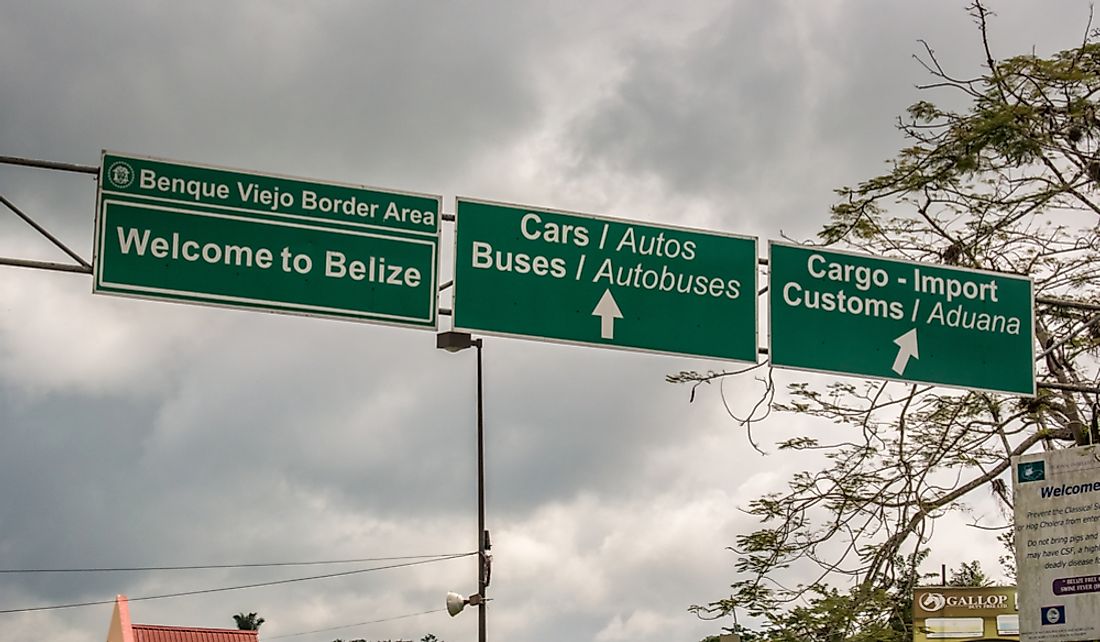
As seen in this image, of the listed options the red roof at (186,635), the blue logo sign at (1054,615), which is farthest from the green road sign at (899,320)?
the red roof at (186,635)

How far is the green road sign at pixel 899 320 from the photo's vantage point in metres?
11.2

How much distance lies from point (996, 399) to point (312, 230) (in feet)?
32.4

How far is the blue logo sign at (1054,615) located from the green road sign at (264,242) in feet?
21.2

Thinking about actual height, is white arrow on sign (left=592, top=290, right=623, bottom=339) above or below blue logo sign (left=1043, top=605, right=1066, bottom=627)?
above

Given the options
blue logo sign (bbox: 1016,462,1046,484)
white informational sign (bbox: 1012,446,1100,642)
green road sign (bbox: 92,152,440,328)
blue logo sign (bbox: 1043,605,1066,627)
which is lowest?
blue logo sign (bbox: 1043,605,1066,627)

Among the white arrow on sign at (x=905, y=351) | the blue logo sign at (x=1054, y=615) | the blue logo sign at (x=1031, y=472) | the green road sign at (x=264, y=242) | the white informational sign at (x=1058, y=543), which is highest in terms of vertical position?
the green road sign at (x=264, y=242)

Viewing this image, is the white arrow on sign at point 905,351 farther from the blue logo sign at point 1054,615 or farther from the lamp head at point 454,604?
the lamp head at point 454,604

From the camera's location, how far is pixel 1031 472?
13.3m

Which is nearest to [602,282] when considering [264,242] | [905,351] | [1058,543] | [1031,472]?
[264,242]

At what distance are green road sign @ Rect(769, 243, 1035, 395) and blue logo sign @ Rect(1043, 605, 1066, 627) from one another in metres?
2.35

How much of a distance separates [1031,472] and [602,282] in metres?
5.05

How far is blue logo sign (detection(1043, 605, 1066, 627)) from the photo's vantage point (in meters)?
13.0

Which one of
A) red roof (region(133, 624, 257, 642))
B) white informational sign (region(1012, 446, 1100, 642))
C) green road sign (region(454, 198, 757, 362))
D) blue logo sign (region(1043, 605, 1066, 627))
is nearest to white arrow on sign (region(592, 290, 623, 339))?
green road sign (region(454, 198, 757, 362))

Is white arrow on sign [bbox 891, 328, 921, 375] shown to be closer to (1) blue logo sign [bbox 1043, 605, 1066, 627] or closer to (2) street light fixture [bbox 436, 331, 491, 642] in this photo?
(1) blue logo sign [bbox 1043, 605, 1066, 627]
